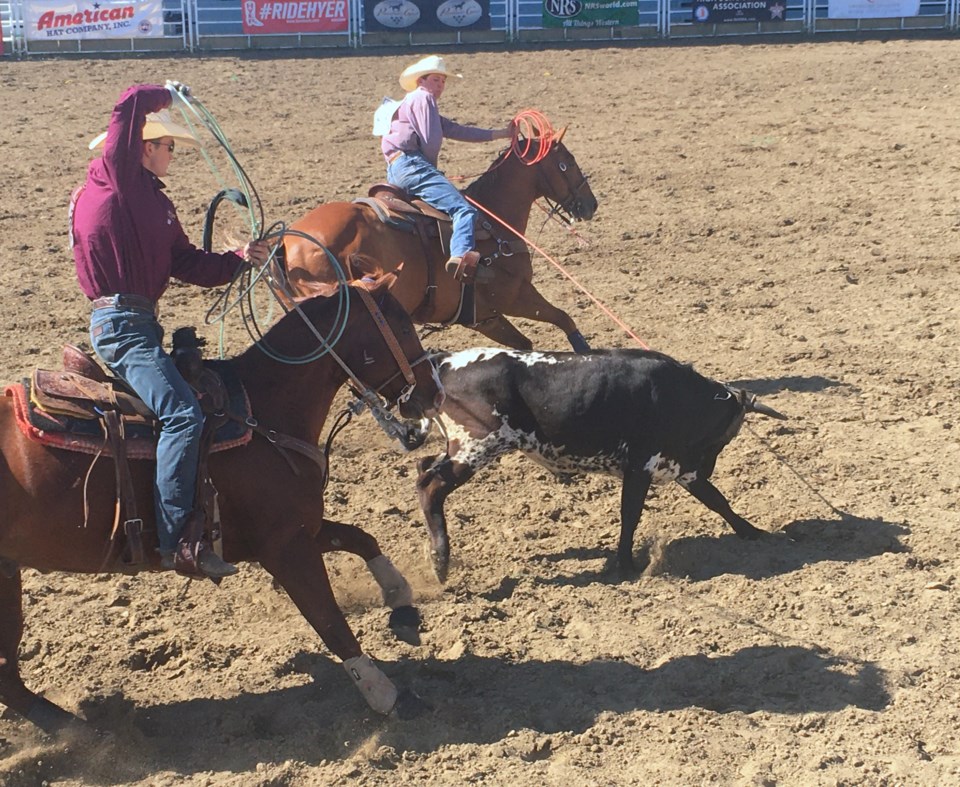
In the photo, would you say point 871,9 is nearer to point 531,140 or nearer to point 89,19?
point 89,19

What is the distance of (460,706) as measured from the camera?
4.84 meters

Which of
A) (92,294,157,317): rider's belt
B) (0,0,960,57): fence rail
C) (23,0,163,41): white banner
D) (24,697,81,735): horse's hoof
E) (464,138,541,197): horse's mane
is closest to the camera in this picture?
(92,294,157,317): rider's belt

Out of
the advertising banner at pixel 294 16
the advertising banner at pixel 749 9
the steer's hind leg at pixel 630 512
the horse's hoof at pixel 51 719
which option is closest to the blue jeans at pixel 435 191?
the steer's hind leg at pixel 630 512

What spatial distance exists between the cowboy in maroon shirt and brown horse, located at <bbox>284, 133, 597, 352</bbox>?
91.1 inches

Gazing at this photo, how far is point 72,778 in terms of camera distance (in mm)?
4477

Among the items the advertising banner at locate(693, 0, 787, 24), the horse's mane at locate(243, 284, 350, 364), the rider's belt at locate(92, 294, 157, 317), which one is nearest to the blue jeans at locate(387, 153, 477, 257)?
the horse's mane at locate(243, 284, 350, 364)

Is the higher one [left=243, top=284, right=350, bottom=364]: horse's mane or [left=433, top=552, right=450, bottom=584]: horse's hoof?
[left=243, top=284, right=350, bottom=364]: horse's mane

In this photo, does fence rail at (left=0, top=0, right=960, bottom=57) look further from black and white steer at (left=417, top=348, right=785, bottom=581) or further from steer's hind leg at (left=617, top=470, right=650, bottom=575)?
steer's hind leg at (left=617, top=470, right=650, bottom=575)

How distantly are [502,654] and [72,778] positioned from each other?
1.86 metres

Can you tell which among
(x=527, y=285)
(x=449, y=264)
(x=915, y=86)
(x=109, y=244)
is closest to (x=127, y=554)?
(x=109, y=244)

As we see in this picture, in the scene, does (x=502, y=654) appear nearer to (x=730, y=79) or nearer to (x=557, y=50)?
(x=730, y=79)

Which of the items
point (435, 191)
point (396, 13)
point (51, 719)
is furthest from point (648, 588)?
point (396, 13)

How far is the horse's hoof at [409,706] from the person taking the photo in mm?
4750

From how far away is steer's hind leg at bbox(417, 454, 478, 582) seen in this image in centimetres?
596
